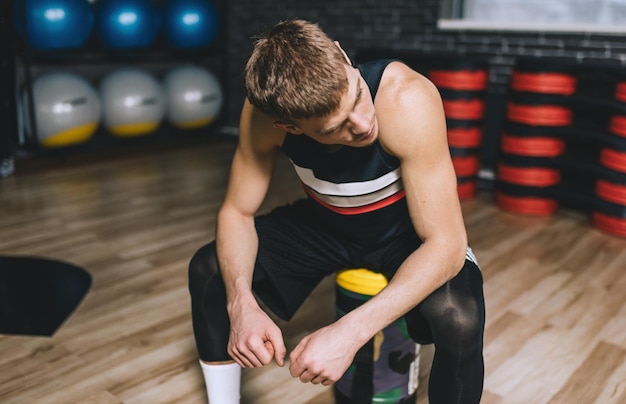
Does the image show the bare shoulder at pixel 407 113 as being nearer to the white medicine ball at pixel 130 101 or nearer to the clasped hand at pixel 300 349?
the clasped hand at pixel 300 349

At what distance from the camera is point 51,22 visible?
3105mm

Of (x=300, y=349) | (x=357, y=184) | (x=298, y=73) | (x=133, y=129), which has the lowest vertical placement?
(x=133, y=129)

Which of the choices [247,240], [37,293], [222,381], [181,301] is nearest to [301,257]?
[247,240]

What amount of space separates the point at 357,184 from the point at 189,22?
301 cm

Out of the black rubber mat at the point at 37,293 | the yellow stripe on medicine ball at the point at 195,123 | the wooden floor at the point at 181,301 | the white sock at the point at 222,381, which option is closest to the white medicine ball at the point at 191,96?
the yellow stripe on medicine ball at the point at 195,123

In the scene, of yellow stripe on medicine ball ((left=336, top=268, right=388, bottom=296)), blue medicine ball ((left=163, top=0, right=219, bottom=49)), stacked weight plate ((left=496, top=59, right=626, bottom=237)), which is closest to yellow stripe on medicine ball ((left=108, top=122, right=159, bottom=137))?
blue medicine ball ((left=163, top=0, right=219, bottom=49))

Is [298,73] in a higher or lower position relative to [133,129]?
higher

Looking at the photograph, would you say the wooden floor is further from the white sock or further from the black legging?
the black legging

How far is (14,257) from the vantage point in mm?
2094

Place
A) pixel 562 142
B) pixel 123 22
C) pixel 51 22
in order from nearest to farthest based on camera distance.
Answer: pixel 562 142, pixel 51 22, pixel 123 22

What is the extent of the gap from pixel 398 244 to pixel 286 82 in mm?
431

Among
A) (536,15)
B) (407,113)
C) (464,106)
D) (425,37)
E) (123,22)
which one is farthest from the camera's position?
(123,22)

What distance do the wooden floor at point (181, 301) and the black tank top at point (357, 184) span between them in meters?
0.45

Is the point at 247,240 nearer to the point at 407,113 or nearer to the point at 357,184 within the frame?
the point at 357,184
